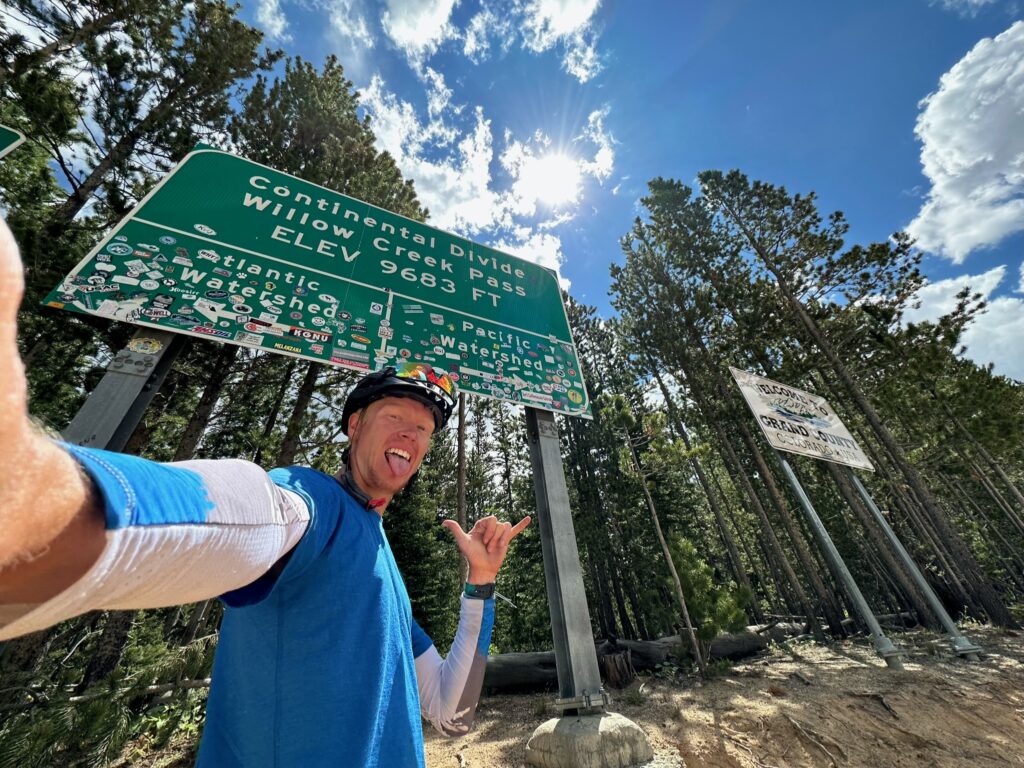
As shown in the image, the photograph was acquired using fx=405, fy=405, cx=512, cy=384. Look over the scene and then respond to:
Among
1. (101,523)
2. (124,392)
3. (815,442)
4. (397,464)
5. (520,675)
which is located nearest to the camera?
(101,523)

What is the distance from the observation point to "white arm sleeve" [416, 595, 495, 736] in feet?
5.87

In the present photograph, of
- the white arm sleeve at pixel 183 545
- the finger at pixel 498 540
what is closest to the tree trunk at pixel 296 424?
the finger at pixel 498 540

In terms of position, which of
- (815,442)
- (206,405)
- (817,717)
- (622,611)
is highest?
(206,405)

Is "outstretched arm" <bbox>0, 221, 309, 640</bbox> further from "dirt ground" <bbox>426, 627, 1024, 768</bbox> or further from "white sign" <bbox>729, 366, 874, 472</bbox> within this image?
"white sign" <bbox>729, 366, 874, 472</bbox>

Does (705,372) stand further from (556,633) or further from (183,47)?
(183,47)

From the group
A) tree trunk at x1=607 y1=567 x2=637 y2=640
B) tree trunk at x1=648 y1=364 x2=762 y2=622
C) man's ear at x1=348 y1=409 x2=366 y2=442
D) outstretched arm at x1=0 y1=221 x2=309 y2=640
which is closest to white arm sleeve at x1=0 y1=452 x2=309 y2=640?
outstretched arm at x1=0 y1=221 x2=309 y2=640

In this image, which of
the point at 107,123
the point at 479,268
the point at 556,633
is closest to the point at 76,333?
the point at 107,123

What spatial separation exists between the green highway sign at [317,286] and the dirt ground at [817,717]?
4.28 m

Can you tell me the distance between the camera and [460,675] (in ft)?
5.89

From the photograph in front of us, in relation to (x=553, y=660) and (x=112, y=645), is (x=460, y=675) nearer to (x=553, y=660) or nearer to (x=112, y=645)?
Result: (x=112, y=645)

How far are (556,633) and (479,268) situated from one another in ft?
16.6

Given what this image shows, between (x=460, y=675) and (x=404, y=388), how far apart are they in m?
1.30

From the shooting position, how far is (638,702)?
6.79 metres

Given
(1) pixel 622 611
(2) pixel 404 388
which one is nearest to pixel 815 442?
(2) pixel 404 388
